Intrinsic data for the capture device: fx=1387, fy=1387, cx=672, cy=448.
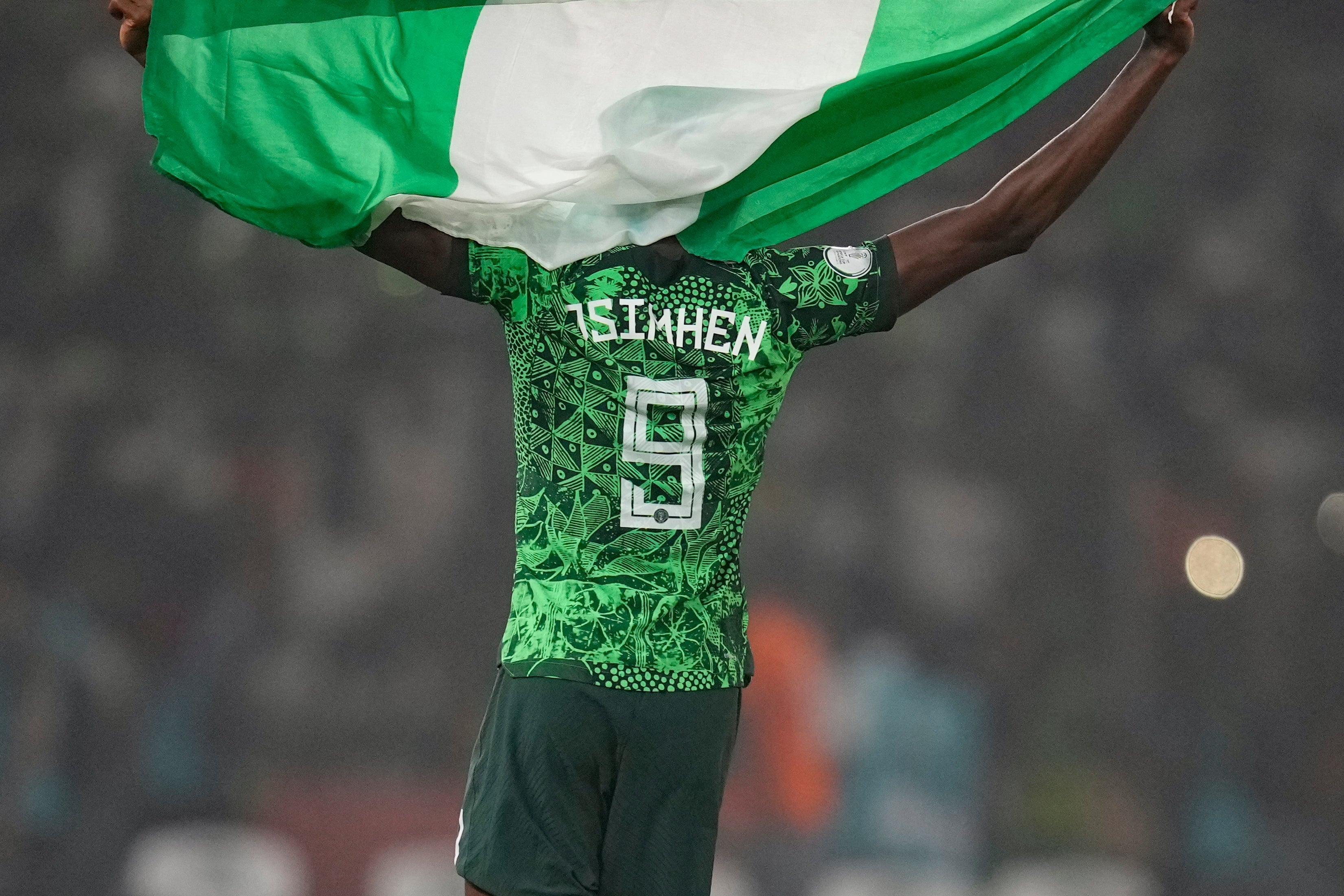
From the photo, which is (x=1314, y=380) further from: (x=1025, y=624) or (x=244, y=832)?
(x=244, y=832)

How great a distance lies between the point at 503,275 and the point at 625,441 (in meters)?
0.21

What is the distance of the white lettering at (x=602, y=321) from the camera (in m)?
1.37

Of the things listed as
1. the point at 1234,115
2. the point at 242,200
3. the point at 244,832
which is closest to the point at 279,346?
the point at 244,832

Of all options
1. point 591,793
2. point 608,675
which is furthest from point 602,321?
point 591,793

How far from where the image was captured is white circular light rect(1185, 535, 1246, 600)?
10.4ft

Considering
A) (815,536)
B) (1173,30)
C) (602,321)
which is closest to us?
(602,321)

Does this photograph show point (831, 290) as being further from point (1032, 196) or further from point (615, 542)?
point (615, 542)

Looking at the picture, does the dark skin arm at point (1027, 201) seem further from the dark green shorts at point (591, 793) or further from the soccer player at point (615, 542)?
the dark green shorts at point (591, 793)

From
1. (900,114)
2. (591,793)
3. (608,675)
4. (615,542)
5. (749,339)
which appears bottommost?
(591,793)

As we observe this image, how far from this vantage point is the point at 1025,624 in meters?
3.13

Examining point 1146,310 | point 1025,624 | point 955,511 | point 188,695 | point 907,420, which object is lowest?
point 188,695

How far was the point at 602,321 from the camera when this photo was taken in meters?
1.37

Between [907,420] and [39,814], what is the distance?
2.10m

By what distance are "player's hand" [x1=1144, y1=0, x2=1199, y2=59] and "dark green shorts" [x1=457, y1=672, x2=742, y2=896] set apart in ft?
2.77
